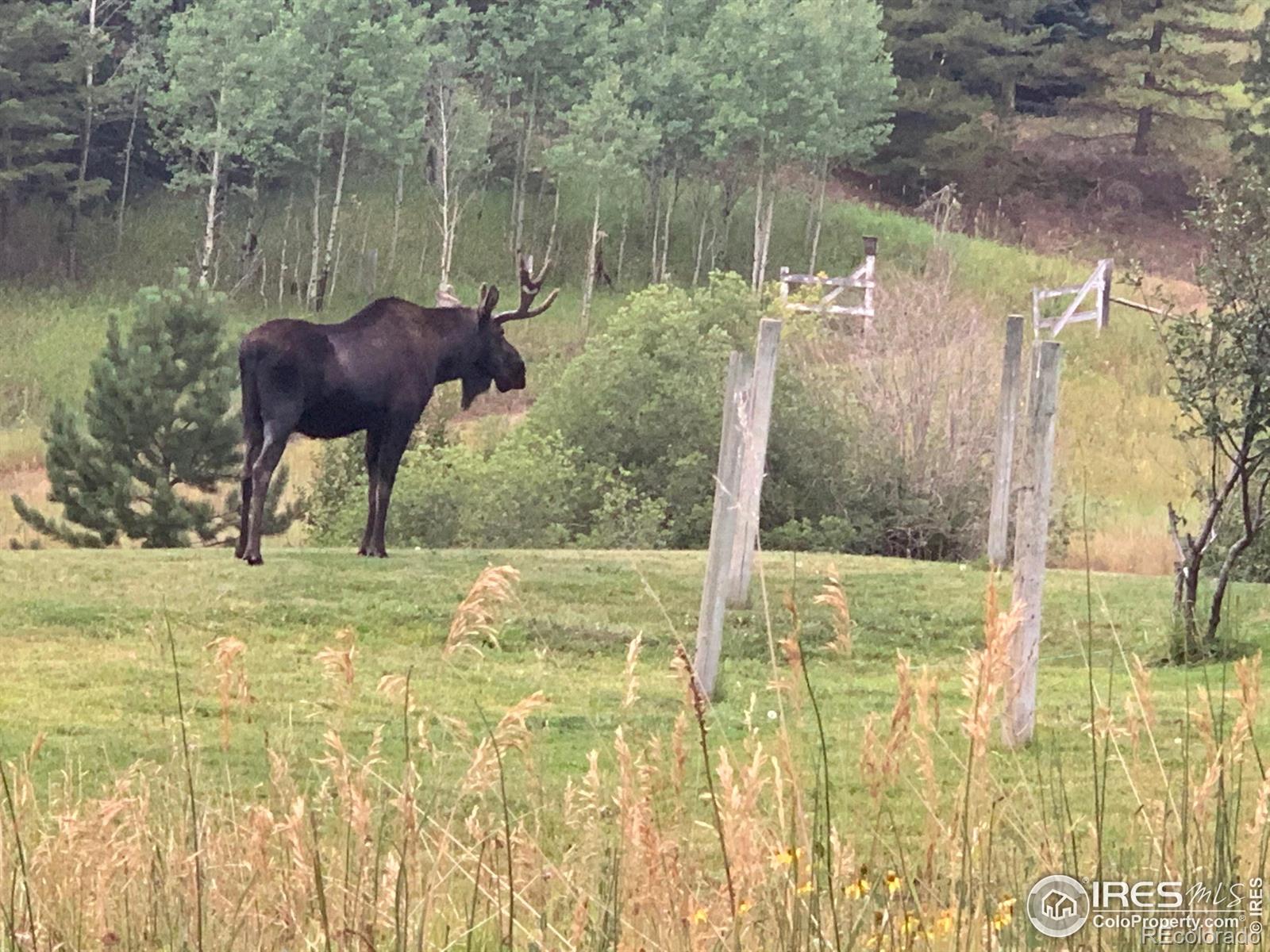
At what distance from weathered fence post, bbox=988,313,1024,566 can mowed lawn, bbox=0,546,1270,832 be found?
Result: 56 centimetres

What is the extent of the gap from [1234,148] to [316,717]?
1975 inches

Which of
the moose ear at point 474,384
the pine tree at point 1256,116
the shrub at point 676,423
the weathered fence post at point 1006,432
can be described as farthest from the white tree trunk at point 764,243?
the moose ear at point 474,384

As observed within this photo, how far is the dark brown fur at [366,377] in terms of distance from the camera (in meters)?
14.8

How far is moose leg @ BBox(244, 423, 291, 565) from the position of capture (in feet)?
47.7

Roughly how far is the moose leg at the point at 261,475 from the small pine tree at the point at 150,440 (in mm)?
6160

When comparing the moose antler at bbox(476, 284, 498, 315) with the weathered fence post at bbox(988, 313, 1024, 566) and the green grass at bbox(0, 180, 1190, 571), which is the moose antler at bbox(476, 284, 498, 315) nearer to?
the weathered fence post at bbox(988, 313, 1024, 566)

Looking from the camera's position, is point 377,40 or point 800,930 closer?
point 800,930

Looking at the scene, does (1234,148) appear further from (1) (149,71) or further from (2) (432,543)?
(2) (432,543)

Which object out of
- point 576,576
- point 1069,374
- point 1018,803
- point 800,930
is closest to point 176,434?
point 576,576

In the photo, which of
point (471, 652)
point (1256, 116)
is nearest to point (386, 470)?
point (471, 652)

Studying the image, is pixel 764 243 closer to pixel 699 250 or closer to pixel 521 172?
pixel 699 250

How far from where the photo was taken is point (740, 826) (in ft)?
9.37

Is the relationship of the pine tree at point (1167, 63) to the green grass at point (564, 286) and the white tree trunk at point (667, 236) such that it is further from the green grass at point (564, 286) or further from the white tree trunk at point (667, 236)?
the white tree trunk at point (667, 236)

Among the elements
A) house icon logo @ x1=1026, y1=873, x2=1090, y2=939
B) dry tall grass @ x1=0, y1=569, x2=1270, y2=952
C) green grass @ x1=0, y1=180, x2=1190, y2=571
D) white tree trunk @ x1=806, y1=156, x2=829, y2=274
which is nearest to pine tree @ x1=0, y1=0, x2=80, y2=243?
green grass @ x1=0, y1=180, x2=1190, y2=571
